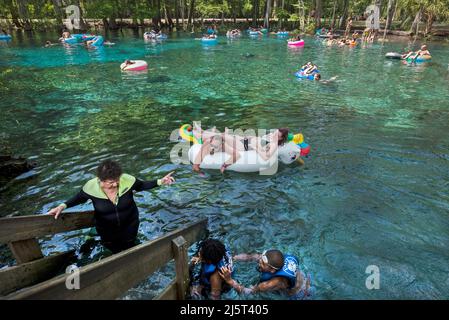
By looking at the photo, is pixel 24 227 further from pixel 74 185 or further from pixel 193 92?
pixel 193 92

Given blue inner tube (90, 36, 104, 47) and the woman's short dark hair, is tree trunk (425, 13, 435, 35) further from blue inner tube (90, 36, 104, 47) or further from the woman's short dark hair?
the woman's short dark hair

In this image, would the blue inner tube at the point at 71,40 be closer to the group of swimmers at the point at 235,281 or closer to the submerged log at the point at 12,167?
the submerged log at the point at 12,167

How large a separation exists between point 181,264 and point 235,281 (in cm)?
142

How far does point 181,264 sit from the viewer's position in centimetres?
352

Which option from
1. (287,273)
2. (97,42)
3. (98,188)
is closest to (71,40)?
(97,42)

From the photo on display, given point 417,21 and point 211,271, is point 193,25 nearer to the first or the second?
point 417,21

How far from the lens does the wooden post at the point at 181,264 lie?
342 cm

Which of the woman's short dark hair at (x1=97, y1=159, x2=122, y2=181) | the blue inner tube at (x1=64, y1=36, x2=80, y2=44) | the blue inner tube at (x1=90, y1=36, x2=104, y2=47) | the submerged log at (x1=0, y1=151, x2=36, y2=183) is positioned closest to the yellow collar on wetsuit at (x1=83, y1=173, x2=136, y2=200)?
the woman's short dark hair at (x1=97, y1=159, x2=122, y2=181)

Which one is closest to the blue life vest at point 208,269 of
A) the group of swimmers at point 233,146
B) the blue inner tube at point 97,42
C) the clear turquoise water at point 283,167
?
the clear turquoise water at point 283,167

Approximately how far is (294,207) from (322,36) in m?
41.0

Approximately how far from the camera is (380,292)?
4707 mm

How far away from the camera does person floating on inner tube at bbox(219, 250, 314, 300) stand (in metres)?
4.25

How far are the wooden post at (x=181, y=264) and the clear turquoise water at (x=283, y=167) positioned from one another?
1.13 meters

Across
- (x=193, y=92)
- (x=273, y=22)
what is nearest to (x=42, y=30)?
(x=273, y=22)
